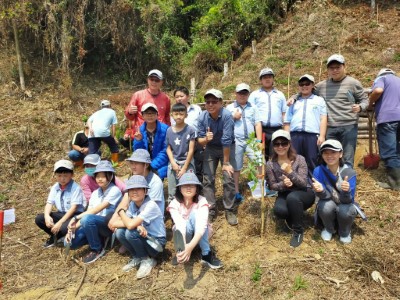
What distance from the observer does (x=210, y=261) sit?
3818mm

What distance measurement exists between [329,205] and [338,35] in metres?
11.5

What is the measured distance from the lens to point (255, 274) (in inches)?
141

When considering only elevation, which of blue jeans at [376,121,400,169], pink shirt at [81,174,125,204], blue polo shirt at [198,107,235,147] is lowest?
pink shirt at [81,174,125,204]

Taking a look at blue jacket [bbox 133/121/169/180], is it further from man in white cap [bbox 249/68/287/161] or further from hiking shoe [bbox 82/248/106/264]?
man in white cap [bbox 249/68/287/161]

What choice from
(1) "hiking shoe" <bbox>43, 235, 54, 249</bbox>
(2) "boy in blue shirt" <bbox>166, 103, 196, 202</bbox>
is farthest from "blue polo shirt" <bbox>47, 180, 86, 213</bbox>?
(2) "boy in blue shirt" <bbox>166, 103, 196, 202</bbox>

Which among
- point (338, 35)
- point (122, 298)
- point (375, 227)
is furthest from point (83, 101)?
point (338, 35)

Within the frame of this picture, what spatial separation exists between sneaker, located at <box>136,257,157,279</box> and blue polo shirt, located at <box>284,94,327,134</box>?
253cm

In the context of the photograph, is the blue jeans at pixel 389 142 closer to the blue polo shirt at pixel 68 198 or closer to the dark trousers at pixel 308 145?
the dark trousers at pixel 308 145

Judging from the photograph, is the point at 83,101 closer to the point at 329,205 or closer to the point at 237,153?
the point at 237,153

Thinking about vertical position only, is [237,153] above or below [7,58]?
below

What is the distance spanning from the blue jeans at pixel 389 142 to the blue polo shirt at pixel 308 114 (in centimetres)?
115

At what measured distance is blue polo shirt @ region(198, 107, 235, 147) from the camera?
4.37m

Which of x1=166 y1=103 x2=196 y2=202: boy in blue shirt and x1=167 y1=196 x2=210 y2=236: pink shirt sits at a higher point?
x1=166 y1=103 x2=196 y2=202: boy in blue shirt

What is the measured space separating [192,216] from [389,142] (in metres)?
3.22
